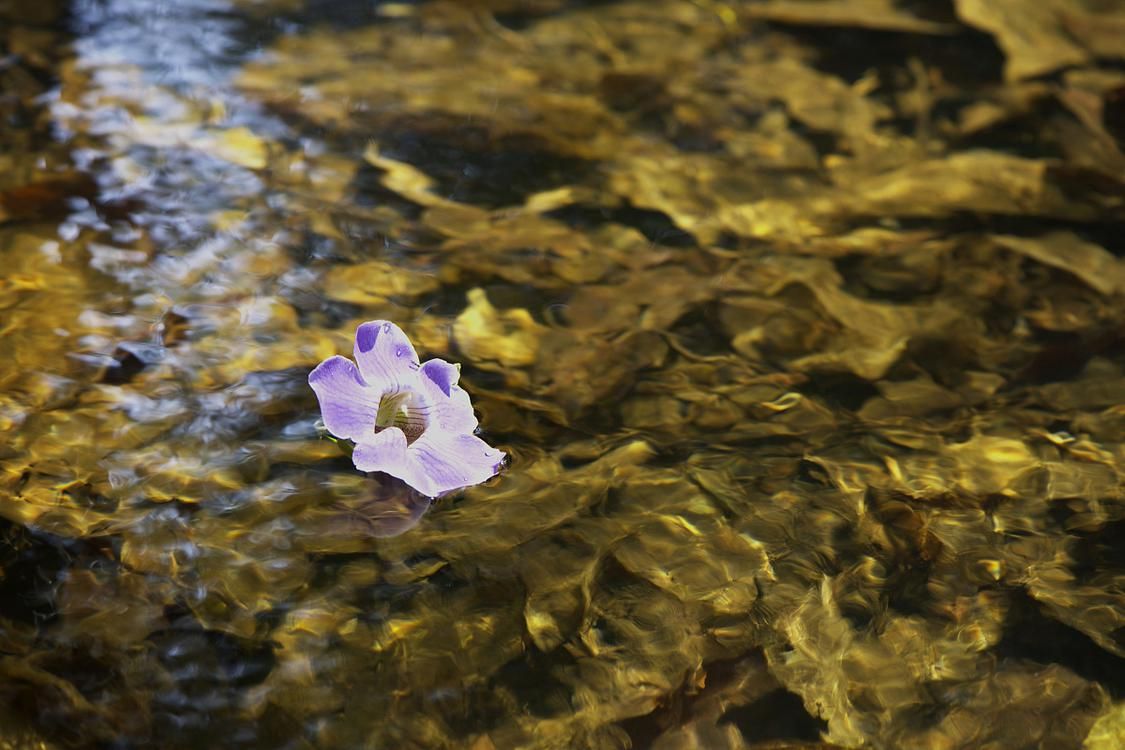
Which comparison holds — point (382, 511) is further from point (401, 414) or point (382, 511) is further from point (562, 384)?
point (562, 384)

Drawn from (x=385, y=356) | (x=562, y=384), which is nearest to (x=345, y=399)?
(x=385, y=356)

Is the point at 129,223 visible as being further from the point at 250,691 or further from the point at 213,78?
the point at 250,691

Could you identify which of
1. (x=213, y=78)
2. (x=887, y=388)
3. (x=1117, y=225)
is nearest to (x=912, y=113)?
(x=1117, y=225)

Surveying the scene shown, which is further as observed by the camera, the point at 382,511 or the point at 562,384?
the point at 562,384

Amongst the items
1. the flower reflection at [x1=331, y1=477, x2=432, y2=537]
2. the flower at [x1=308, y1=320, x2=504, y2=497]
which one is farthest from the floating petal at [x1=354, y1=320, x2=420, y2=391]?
the flower reflection at [x1=331, y1=477, x2=432, y2=537]

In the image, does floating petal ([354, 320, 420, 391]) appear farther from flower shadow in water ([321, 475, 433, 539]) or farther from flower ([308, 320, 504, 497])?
flower shadow in water ([321, 475, 433, 539])

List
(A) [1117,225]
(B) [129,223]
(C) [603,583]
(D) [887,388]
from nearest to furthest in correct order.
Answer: (C) [603,583]
(D) [887,388]
(B) [129,223]
(A) [1117,225]

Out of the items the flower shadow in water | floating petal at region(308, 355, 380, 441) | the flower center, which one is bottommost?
the flower shadow in water

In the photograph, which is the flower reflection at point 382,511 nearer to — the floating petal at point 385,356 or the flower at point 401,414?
the flower at point 401,414
